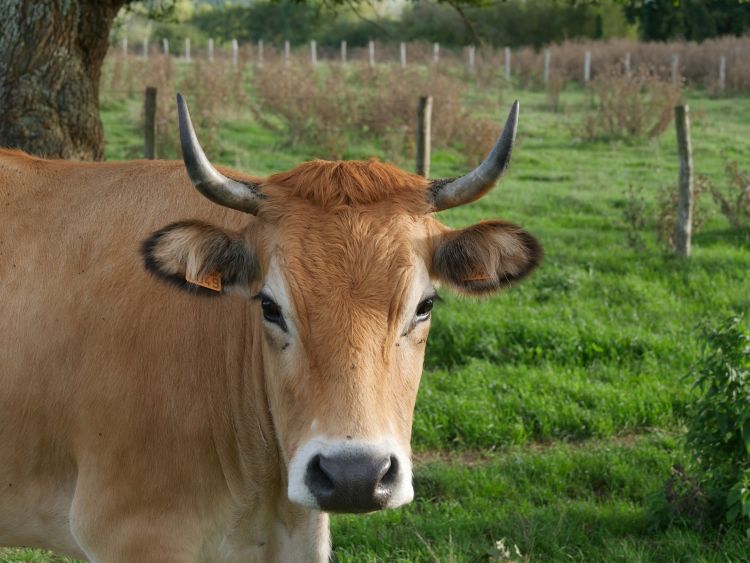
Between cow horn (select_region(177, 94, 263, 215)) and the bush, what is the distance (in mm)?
2709


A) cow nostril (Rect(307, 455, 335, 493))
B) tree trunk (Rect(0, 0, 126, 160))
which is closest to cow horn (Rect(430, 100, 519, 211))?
cow nostril (Rect(307, 455, 335, 493))

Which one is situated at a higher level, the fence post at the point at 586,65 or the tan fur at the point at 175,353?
the fence post at the point at 586,65

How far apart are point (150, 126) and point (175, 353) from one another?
834cm

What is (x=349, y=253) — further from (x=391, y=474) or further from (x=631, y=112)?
(x=631, y=112)

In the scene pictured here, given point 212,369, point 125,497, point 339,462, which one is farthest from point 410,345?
point 125,497

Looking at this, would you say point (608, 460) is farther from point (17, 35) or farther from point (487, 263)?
point (17, 35)

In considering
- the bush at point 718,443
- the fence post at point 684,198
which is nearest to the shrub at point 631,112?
the fence post at point 684,198

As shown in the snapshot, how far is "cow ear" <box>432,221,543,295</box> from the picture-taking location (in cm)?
363

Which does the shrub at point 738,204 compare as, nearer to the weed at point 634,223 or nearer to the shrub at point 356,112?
the weed at point 634,223

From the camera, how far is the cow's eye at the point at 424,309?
347 cm

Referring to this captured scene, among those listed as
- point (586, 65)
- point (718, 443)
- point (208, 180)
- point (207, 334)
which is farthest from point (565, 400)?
point (586, 65)

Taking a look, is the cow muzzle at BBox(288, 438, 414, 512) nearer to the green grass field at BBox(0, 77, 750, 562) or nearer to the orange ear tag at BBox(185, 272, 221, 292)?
the orange ear tag at BBox(185, 272, 221, 292)

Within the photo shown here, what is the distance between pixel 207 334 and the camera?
3.93 m

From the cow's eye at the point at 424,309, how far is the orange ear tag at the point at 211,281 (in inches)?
31.4
